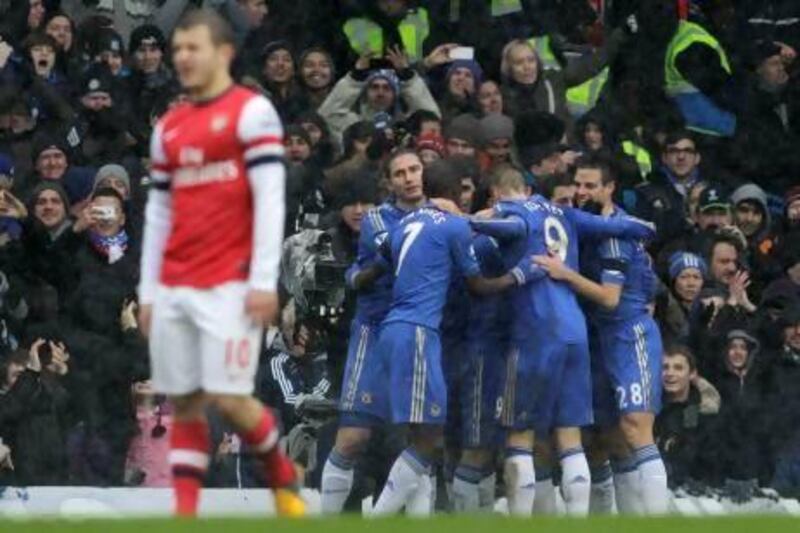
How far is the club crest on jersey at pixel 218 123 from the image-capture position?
10.7 metres

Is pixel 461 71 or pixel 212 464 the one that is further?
pixel 461 71

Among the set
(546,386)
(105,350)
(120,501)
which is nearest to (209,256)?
(546,386)

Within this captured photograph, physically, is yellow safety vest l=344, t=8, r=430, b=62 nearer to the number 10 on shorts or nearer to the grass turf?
the number 10 on shorts

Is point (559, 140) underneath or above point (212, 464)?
above

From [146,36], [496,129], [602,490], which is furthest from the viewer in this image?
[146,36]

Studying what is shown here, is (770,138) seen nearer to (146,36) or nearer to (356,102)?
(356,102)

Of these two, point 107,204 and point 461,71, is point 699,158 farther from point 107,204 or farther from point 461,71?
point 107,204

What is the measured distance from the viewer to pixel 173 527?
9516 mm

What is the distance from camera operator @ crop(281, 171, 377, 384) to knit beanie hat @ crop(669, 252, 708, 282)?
1.86 metres

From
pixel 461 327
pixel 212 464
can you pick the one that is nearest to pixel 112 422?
pixel 212 464

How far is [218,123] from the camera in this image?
10.7m

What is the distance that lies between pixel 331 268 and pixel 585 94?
11.0 feet

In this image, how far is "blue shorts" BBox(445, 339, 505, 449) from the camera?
48.0 feet

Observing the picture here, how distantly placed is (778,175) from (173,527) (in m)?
9.83
